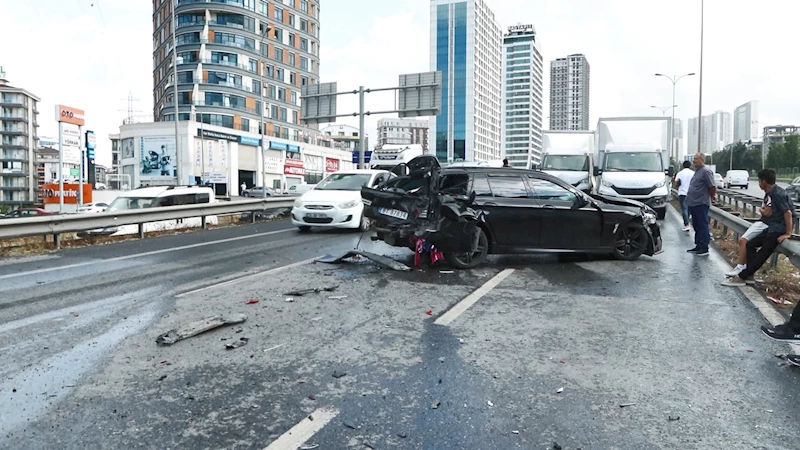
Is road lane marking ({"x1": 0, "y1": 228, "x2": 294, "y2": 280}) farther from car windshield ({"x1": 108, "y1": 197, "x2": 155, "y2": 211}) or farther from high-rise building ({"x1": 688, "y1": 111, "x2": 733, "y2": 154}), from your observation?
high-rise building ({"x1": 688, "y1": 111, "x2": 733, "y2": 154})

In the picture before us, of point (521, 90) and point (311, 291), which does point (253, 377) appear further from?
point (521, 90)

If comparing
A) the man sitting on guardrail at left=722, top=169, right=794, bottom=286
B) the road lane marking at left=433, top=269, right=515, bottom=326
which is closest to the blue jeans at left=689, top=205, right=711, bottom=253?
the man sitting on guardrail at left=722, top=169, right=794, bottom=286

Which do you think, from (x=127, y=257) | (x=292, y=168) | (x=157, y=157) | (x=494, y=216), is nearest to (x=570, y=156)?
(x=494, y=216)

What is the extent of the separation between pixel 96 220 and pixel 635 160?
16324 millimetres

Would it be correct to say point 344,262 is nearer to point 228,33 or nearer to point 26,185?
point 228,33

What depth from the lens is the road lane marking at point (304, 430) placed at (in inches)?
127

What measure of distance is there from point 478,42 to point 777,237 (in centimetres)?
14992

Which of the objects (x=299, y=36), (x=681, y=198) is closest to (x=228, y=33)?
(x=299, y=36)

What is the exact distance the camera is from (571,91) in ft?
620

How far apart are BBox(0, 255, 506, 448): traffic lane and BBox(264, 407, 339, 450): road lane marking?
6cm

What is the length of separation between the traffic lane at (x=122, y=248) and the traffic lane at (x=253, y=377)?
450cm

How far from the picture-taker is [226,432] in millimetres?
3387

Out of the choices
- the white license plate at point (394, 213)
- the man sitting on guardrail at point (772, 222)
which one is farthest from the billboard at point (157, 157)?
the man sitting on guardrail at point (772, 222)

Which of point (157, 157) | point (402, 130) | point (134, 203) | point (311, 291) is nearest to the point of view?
point (311, 291)
